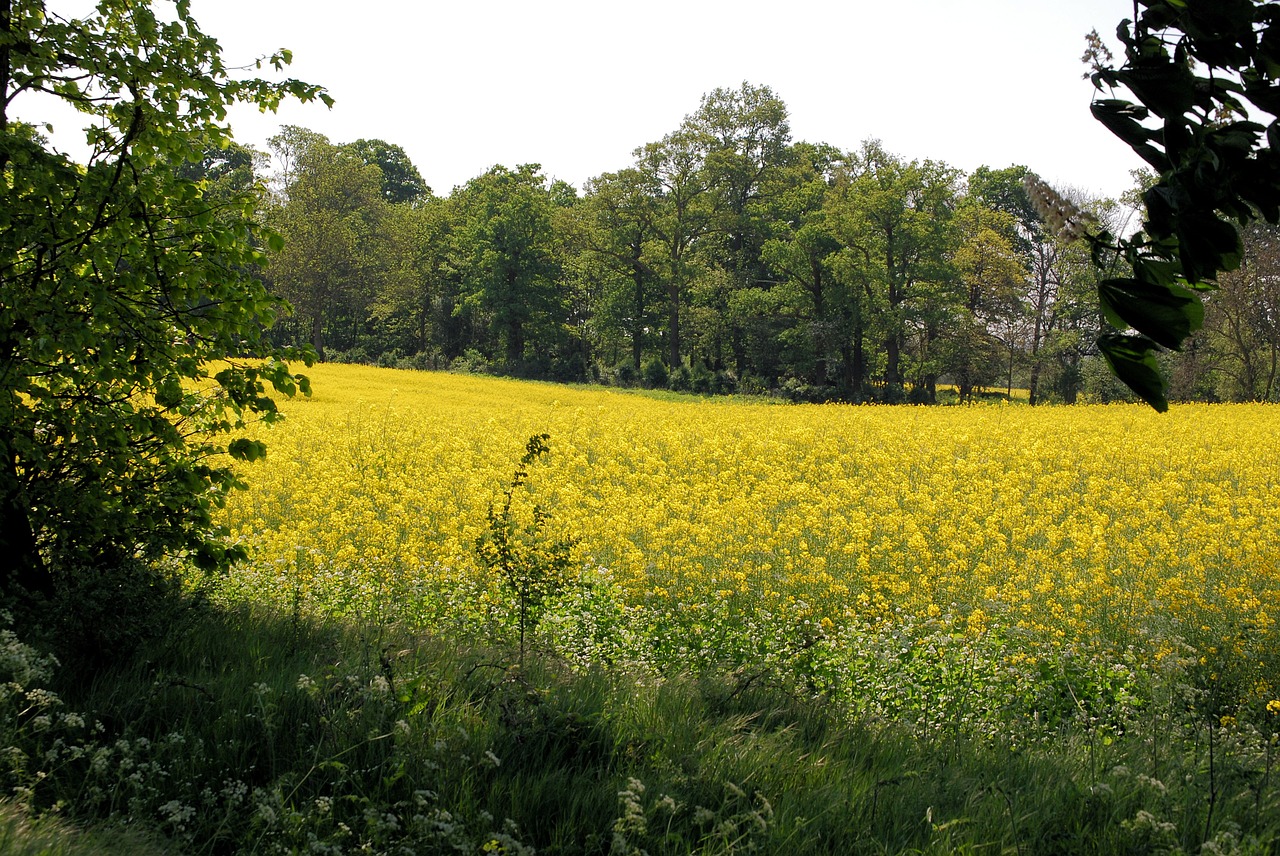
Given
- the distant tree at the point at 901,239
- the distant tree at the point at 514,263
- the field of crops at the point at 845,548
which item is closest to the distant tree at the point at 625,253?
the distant tree at the point at 514,263

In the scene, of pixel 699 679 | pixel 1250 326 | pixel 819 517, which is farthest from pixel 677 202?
pixel 699 679

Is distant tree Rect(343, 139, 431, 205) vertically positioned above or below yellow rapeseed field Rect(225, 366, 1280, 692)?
above

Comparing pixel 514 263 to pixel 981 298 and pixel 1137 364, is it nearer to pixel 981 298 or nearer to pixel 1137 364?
pixel 981 298

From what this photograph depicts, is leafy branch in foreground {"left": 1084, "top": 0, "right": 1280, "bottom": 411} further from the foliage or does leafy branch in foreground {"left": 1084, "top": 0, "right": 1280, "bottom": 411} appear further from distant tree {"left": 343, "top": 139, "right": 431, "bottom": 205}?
distant tree {"left": 343, "top": 139, "right": 431, "bottom": 205}

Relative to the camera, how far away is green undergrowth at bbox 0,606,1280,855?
250 cm

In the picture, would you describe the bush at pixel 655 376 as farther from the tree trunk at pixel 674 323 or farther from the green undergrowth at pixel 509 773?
→ the green undergrowth at pixel 509 773

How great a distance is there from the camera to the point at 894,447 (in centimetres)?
1517

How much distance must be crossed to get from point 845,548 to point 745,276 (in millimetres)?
41030

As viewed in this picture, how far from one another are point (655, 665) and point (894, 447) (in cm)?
1108

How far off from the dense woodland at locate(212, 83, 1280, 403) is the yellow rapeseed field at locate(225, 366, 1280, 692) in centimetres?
2301

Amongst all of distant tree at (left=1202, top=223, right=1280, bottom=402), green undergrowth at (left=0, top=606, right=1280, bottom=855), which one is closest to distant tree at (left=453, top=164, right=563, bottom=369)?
distant tree at (left=1202, top=223, right=1280, bottom=402)

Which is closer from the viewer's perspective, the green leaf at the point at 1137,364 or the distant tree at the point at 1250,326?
the green leaf at the point at 1137,364

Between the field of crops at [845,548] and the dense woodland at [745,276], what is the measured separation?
79.0 ft

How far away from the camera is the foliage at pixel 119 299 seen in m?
3.57
